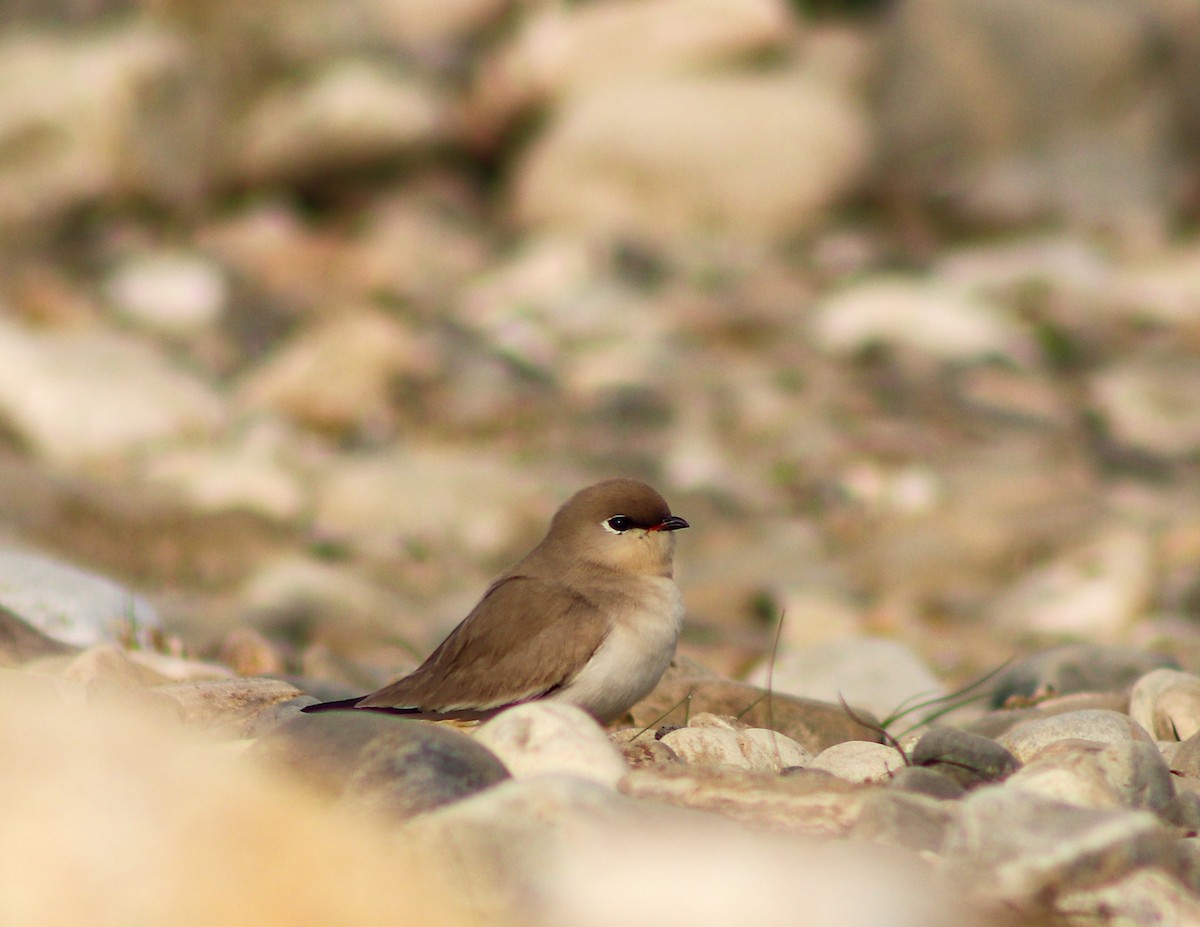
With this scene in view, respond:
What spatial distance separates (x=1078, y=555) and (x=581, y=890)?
701 cm

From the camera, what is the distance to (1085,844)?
2879 millimetres

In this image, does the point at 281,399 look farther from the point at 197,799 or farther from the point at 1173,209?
the point at 1173,209

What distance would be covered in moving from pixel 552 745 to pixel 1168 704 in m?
2.22

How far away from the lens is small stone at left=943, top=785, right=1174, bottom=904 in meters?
2.86

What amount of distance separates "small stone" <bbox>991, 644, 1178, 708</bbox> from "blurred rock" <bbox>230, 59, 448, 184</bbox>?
14912 millimetres

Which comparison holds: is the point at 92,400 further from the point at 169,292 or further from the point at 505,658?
the point at 505,658

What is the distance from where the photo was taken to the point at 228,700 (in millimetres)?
4051

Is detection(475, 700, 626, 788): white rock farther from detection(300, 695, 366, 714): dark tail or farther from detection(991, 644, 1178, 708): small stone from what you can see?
detection(991, 644, 1178, 708): small stone

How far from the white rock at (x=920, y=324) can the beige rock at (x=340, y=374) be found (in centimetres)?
402

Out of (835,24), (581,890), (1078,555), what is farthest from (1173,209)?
(581,890)

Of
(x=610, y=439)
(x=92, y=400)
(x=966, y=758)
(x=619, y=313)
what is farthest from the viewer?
(x=619, y=313)

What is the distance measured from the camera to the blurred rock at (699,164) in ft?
59.3

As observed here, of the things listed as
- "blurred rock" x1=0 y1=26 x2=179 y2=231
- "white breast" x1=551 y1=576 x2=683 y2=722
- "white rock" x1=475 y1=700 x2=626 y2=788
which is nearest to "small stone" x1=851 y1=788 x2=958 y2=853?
"white rock" x1=475 y1=700 x2=626 y2=788

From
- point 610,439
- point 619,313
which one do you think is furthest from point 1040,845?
point 619,313
